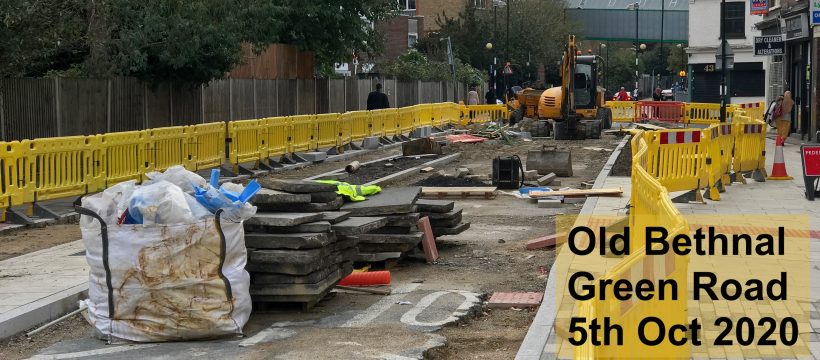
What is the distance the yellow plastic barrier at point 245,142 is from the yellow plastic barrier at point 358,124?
22.0ft

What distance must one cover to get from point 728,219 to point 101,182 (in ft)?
30.8

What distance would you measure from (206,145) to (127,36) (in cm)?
345

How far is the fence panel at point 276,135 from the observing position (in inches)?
1046

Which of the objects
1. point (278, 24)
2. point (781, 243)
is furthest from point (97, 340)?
point (278, 24)

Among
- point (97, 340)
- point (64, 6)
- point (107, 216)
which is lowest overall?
point (97, 340)

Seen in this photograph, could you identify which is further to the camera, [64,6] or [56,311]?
[64,6]

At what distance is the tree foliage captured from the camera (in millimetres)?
20828

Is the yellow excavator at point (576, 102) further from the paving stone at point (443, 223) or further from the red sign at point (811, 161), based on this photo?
the paving stone at point (443, 223)

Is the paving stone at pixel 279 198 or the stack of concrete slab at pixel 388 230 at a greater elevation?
the paving stone at pixel 279 198

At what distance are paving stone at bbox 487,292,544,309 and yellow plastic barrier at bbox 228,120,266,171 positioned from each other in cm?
1456

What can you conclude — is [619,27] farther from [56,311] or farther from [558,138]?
[56,311]

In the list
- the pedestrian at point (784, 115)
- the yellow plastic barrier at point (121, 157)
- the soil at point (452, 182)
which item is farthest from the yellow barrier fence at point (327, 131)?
the pedestrian at point (784, 115)

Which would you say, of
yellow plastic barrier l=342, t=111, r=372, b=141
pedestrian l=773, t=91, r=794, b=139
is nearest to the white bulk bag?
pedestrian l=773, t=91, r=794, b=139

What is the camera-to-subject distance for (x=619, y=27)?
334 ft
